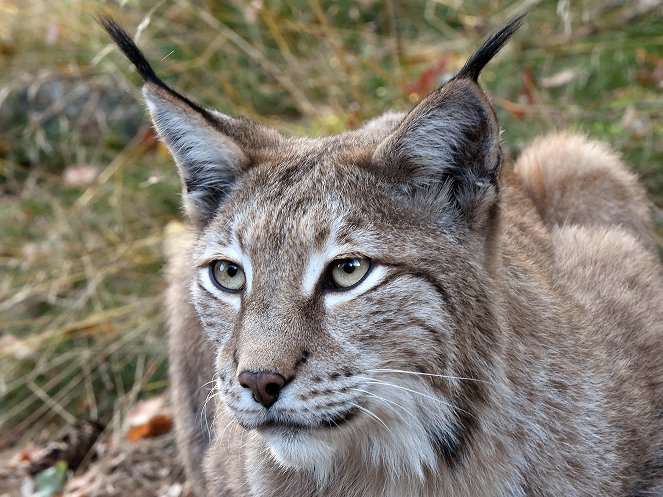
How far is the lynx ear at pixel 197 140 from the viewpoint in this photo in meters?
3.32

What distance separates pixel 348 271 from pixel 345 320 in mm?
163

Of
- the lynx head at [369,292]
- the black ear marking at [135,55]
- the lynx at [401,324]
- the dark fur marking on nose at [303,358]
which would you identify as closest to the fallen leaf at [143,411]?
the lynx at [401,324]

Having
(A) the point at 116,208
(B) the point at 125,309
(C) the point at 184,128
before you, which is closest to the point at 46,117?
(A) the point at 116,208

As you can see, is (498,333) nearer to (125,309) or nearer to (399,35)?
(125,309)

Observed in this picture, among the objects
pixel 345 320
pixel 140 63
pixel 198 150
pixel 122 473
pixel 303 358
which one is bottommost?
pixel 122 473

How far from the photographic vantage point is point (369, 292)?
2.95m

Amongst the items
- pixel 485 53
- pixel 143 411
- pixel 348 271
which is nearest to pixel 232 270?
pixel 348 271

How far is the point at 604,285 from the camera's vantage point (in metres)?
3.94

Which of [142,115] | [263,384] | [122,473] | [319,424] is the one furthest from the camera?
[142,115]

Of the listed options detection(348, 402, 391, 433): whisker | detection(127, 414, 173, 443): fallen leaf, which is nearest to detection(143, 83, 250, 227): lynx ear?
detection(348, 402, 391, 433): whisker

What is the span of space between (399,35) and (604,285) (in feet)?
15.5

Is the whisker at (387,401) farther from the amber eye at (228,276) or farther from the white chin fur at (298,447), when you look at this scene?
the amber eye at (228,276)

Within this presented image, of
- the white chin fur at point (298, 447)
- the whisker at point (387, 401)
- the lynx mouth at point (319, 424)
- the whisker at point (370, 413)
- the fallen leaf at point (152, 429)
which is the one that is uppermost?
the whisker at point (387, 401)

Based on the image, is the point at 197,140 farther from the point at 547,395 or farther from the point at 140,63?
the point at 547,395
